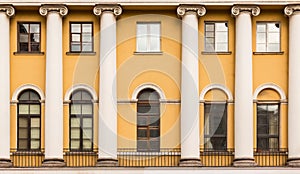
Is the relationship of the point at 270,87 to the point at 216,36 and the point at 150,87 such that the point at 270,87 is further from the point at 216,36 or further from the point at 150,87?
the point at 150,87

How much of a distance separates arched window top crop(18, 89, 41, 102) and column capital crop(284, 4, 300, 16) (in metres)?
11.3

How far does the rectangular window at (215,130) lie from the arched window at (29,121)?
7.24m

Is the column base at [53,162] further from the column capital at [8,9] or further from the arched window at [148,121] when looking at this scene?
the column capital at [8,9]

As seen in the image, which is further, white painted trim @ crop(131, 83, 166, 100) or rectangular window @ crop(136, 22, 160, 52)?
rectangular window @ crop(136, 22, 160, 52)

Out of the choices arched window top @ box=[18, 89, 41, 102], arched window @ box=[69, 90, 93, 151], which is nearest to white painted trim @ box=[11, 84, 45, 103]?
arched window top @ box=[18, 89, 41, 102]

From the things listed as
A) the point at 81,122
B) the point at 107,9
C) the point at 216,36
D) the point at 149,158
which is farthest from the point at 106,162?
the point at 216,36

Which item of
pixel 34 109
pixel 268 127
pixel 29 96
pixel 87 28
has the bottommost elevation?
pixel 268 127

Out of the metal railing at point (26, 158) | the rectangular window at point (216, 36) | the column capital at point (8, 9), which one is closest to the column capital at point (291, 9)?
the rectangular window at point (216, 36)

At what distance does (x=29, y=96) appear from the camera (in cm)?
5216

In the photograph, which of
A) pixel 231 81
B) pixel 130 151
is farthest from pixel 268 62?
pixel 130 151

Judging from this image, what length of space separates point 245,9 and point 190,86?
13.3ft

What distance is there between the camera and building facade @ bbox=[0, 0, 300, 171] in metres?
51.5

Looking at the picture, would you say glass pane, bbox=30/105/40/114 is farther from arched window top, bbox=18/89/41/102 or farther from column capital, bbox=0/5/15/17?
column capital, bbox=0/5/15/17

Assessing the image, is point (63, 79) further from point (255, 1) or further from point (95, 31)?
point (255, 1)
